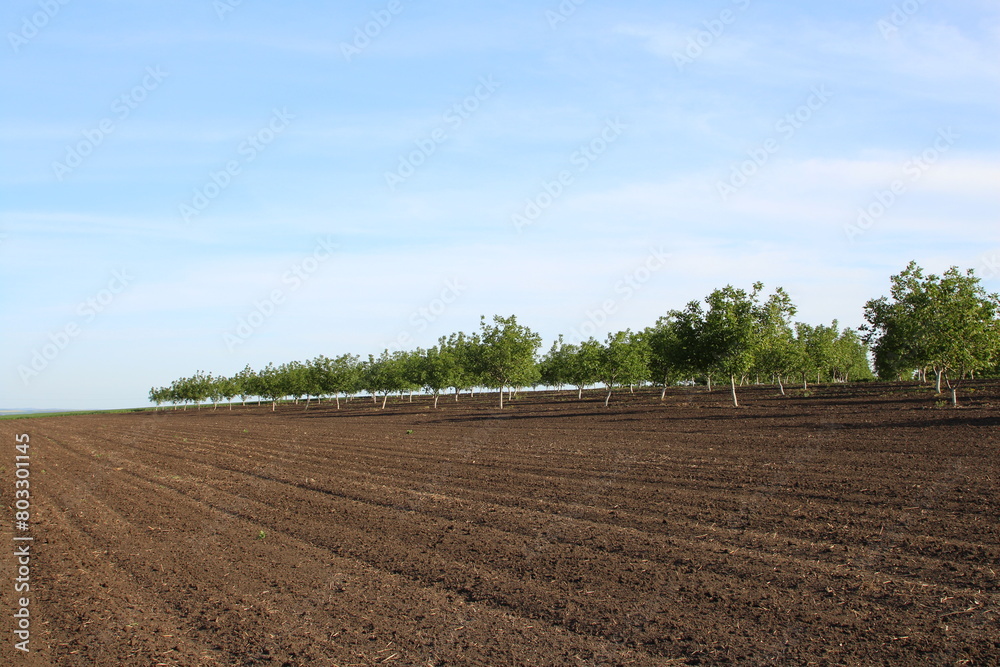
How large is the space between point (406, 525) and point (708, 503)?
6139 millimetres

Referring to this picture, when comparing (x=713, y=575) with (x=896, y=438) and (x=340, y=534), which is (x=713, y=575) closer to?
(x=340, y=534)

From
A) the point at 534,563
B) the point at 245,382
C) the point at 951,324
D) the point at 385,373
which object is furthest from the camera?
the point at 245,382

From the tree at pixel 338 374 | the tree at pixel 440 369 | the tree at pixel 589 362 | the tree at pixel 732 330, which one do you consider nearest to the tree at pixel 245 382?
the tree at pixel 338 374

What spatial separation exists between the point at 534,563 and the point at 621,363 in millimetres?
55343

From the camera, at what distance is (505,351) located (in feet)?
212

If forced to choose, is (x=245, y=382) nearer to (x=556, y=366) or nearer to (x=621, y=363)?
(x=556, y=366)

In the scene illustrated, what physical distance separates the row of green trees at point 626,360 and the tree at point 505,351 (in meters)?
0.10

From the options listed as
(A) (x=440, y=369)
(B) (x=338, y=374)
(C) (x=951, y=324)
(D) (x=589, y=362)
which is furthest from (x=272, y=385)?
(C) (x=951, y=324)

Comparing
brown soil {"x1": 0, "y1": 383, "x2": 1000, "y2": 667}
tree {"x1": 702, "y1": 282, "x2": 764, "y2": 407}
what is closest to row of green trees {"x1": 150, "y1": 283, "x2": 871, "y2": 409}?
tree {"x1": 702, "y1": 282, "x2": 764, "y2": 407}

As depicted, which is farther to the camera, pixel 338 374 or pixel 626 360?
pixel 338 374

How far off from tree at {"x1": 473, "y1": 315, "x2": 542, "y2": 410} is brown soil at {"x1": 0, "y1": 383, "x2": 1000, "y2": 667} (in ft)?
143

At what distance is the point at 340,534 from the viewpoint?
12156mm

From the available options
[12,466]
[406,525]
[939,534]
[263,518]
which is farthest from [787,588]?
[12,466]

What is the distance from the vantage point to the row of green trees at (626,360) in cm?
4434
